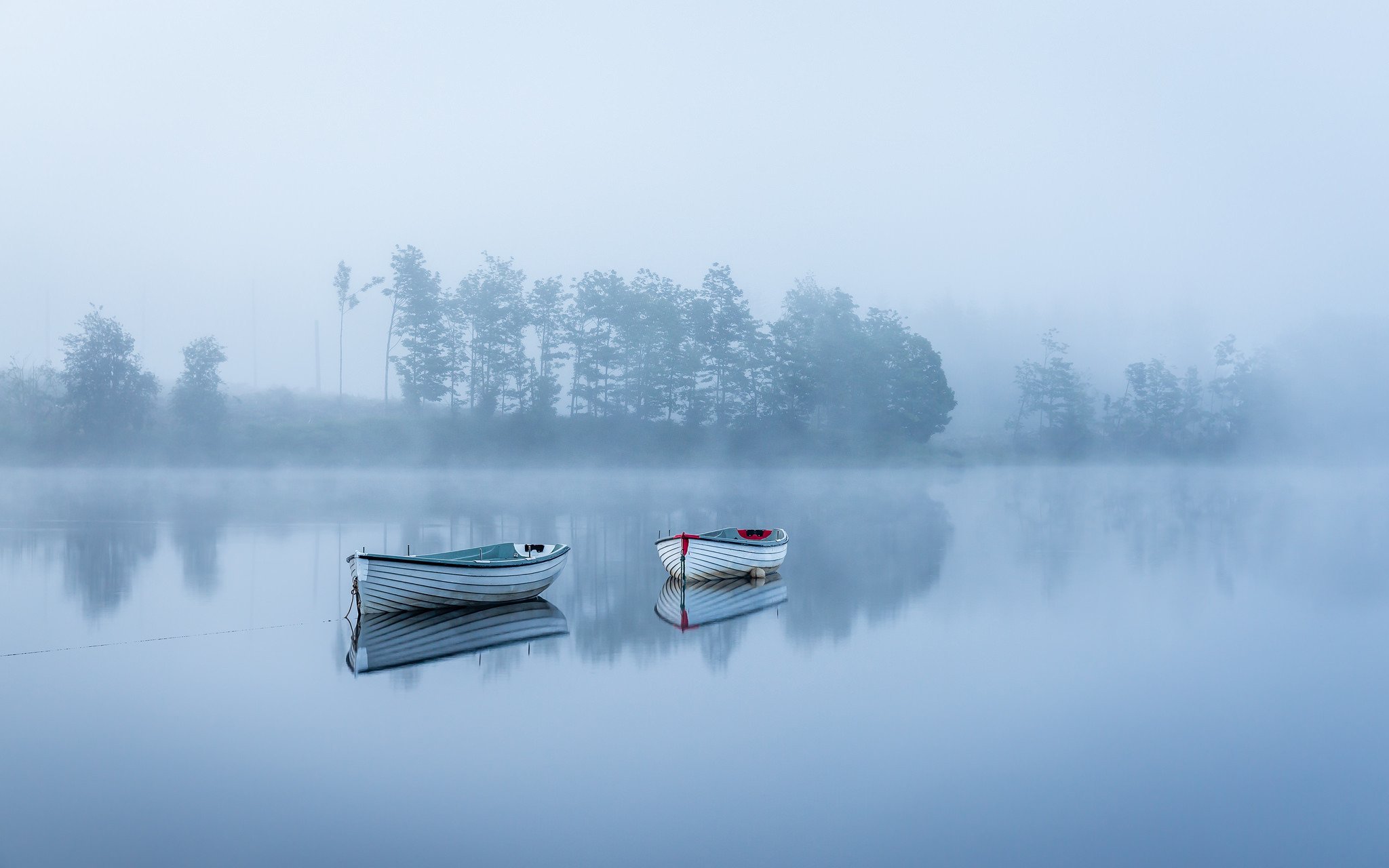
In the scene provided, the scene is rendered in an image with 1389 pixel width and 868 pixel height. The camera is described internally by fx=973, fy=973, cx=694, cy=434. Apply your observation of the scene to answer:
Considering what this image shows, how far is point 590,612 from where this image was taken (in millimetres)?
22609

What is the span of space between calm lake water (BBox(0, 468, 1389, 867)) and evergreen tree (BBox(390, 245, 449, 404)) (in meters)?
56.7

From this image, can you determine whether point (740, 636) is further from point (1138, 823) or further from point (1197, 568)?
point (1197, 568)

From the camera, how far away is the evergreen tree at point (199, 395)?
301ft

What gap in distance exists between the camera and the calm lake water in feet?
34.0

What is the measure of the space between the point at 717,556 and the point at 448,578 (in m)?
8.31

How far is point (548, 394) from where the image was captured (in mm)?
96438

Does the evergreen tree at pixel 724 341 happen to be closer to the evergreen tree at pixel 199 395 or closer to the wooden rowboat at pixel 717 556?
the evergreen tree at pixel 199 395

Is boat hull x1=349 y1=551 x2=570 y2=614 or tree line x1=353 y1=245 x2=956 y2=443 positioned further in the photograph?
tree line x1=353 y1=245 x2=956 y2=443

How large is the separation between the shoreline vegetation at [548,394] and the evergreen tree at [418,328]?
16 centimetres

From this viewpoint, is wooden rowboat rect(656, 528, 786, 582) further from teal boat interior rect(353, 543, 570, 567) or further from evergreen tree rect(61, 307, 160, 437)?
evergreen tree rect(61, 307, 160, 437)

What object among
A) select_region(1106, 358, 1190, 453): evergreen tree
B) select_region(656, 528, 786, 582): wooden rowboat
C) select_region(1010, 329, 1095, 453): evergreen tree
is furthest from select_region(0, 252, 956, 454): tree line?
select_region(656, 528, 786, 582): wooden rowboat

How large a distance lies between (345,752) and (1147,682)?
1337 cm

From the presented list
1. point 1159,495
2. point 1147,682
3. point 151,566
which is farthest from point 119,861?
point 1159,495

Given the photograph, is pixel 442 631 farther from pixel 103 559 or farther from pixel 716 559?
pixel 103 559
